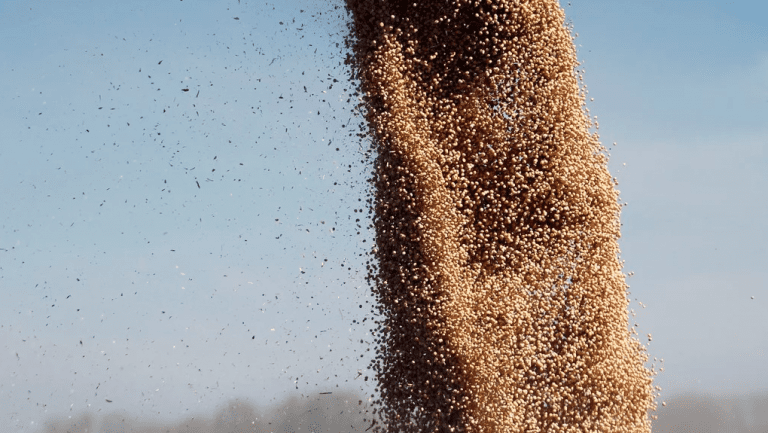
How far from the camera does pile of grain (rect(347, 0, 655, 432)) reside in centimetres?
356

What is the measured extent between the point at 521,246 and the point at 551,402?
2.70ft

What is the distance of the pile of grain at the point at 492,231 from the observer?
356 centimetres

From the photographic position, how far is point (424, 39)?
12.8ft

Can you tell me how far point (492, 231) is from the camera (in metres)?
3.73

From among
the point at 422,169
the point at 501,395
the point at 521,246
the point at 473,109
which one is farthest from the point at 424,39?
the point at 501,395

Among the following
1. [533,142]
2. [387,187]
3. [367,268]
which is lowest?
[367,268]

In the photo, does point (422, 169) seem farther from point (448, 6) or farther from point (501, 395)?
point (501, 395)

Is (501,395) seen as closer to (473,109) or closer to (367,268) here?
(367,268)

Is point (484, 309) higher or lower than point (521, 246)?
lower

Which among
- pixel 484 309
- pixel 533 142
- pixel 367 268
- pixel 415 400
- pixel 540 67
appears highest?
pixel 540 67

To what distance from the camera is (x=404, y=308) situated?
3703 mm

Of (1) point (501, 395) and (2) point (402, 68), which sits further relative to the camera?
(2) point (402, 68)

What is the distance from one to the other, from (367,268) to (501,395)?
100 cm

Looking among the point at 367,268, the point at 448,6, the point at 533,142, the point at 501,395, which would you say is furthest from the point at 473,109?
the point at 501,395
